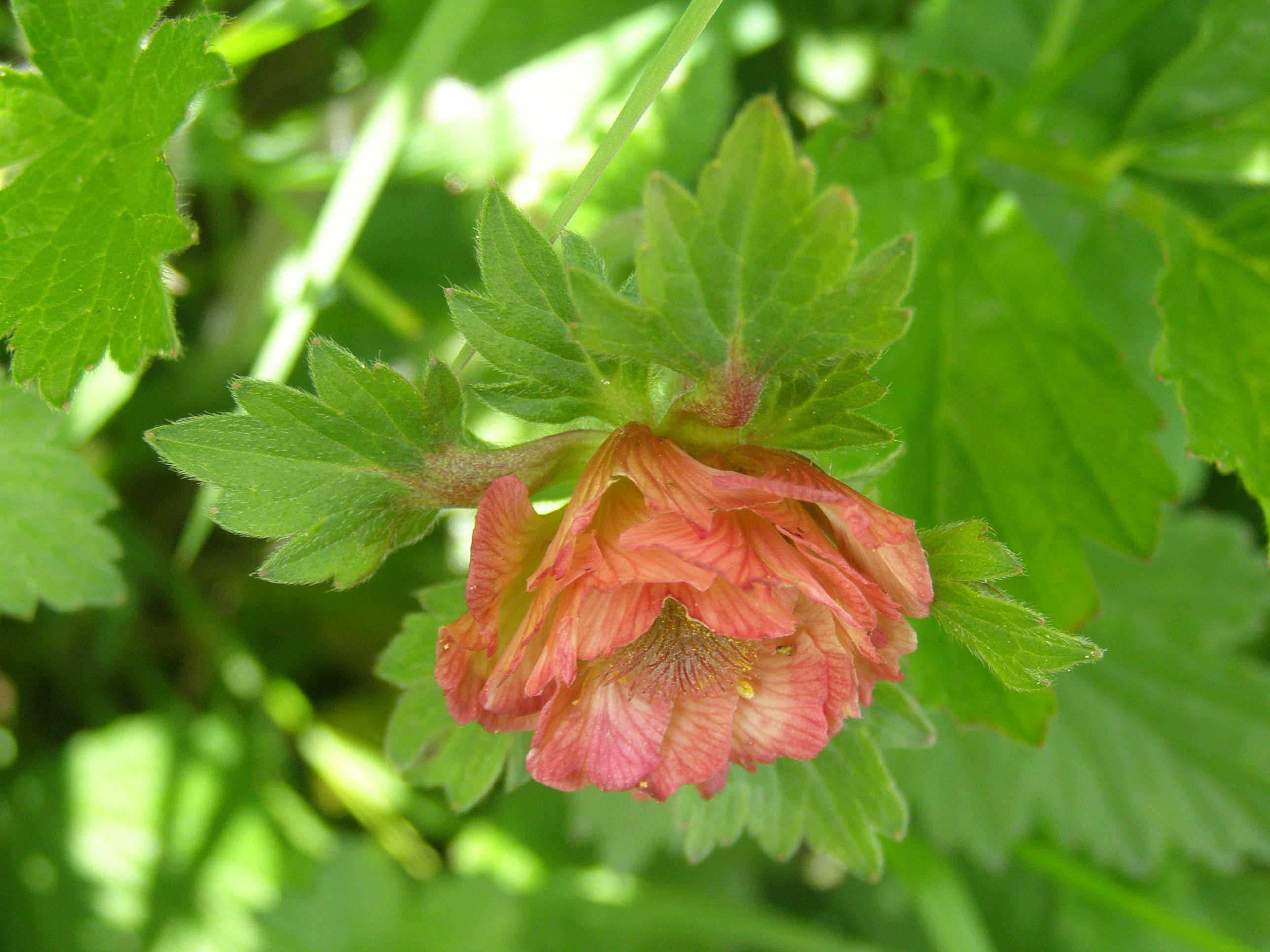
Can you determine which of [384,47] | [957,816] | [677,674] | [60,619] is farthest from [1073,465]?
[60,619]

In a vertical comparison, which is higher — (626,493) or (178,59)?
(178,59)

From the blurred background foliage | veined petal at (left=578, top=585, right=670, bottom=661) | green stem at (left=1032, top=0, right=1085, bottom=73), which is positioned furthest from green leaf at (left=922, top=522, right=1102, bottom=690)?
green stem at (left=1032, top=0, right=1085, bottom=73)

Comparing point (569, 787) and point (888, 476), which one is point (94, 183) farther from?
point (888, 476)

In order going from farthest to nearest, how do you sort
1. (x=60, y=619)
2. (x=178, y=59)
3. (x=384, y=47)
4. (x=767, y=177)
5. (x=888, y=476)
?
(x=60, y=619) < (x=384, y=47) < (x=888, y=476) < (x=178, y=59) < (x=767, y=177)

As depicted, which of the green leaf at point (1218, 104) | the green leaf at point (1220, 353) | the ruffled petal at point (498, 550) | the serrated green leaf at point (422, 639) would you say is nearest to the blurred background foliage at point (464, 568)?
the green leaf at point (1218, 104)

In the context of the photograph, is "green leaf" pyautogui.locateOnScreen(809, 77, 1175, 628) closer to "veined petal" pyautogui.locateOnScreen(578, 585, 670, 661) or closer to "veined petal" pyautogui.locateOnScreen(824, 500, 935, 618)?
"veined petal" pyautogui.locateOnScreen(824, 500, 935, 618)
